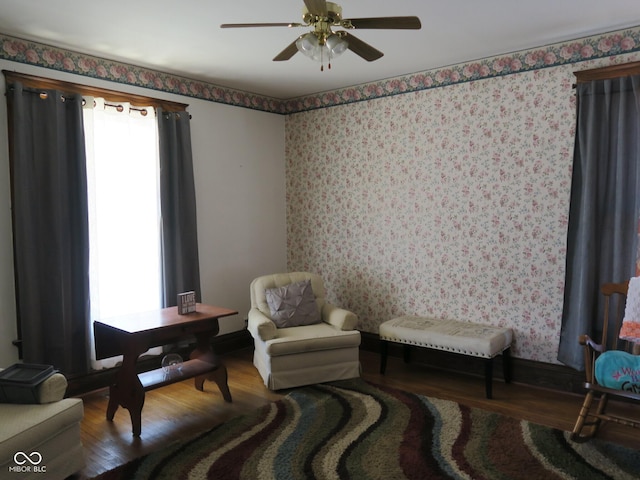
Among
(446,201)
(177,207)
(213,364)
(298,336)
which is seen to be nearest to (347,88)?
(446,201)

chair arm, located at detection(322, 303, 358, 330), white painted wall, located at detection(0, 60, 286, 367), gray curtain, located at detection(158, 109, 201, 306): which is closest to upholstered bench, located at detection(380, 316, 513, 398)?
chair arm, located at detection(322, 303, 358, 330)

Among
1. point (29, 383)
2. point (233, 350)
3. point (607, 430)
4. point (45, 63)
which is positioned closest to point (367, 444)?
point (607, 430)

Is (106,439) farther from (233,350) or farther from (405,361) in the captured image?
(405,361)

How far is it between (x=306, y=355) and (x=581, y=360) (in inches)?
76.2

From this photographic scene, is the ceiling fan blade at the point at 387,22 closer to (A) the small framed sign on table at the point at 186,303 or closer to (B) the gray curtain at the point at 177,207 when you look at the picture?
(A) the small framed sign on table at the point at 186,303

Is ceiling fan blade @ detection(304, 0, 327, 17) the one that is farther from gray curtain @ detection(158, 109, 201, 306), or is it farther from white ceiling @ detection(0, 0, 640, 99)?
gray curtain @ detection(158, 109, 201, 306)

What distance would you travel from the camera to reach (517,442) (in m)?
2.81

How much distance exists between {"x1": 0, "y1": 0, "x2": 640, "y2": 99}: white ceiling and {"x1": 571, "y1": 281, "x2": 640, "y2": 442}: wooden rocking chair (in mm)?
1709

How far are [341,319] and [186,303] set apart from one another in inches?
47.8

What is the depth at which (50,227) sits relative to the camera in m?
3.38

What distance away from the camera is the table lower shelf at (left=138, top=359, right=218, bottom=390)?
318cm

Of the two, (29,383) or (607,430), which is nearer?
(29,383)

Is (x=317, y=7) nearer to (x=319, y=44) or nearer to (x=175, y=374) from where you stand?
(x=319, y=44)

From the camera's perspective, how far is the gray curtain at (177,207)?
4074mm
